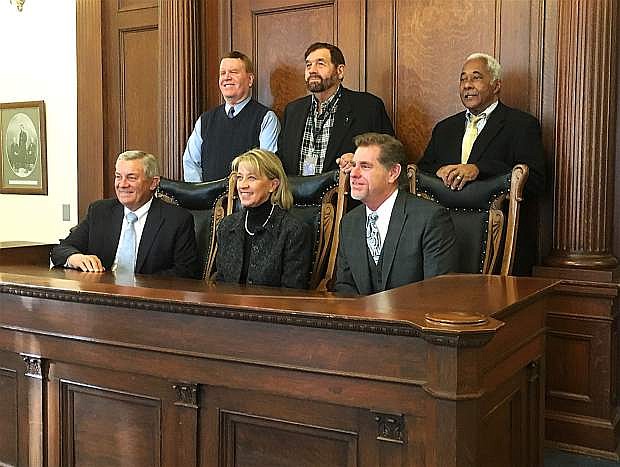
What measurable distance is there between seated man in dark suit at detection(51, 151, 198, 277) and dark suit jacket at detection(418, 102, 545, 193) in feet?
3.89

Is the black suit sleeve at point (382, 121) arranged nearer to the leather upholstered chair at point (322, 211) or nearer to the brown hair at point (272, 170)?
the leather upholstered chair at point (322, 211)

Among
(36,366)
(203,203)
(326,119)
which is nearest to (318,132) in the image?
(326,119)

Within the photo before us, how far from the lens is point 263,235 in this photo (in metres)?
3.07

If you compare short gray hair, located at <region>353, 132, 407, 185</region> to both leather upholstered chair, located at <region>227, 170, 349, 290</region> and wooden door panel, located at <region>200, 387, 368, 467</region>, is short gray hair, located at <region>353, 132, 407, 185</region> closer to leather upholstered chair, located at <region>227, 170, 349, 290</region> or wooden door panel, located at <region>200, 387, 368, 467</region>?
leather upholstered chair, located at <region>227, 170, 349, 290</region>

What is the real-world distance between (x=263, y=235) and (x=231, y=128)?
4.16ft

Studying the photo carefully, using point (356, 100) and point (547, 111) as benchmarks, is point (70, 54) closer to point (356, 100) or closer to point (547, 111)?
point (356, 100)

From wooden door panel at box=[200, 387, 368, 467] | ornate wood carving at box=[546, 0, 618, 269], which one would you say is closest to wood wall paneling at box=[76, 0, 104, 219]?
ornate wood carving at box=[546, 0, 618, 269]

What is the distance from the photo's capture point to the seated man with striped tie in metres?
3.37

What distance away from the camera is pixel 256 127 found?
414 cm

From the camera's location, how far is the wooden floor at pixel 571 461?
3.11 m

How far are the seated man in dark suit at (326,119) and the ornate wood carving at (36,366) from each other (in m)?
1.83

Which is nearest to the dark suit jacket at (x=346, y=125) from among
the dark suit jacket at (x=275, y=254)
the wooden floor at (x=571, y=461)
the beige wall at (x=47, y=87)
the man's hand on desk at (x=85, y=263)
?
the dark suit jacket at (x=275, y=254)

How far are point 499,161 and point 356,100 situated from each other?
2.71 ft

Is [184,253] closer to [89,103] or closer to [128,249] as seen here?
[128,249]
